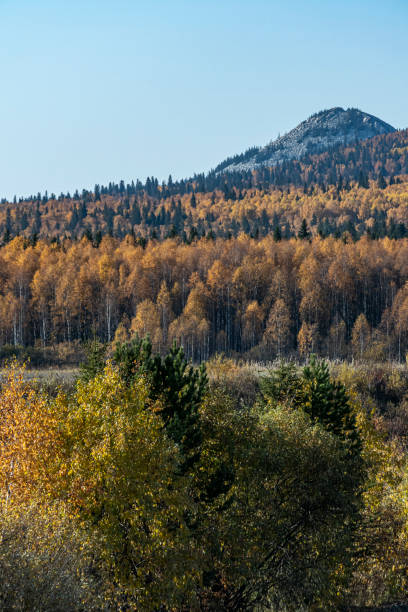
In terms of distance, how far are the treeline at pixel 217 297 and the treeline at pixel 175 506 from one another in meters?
62.4

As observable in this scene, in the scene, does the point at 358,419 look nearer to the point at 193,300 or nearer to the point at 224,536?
the point at 224,536

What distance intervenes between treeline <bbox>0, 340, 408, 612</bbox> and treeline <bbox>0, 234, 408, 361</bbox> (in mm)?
62385

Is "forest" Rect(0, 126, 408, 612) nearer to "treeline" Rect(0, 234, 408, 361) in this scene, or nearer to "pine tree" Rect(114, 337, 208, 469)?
"pine tree" Rect(114, 337, 208, 469)

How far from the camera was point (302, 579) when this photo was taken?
2517cm

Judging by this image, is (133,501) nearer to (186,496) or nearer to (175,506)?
(175,506)

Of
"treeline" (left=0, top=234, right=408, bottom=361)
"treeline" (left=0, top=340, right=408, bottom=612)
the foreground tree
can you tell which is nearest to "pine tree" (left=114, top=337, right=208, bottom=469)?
"treeline" (left=0, top=340, right=408, bottom=612)

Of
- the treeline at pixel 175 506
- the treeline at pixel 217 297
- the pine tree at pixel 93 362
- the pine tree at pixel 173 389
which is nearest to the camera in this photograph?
the treeline at pixel 175 506

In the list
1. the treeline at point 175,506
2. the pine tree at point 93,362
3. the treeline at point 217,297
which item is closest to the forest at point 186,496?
the treeline at point 175,506

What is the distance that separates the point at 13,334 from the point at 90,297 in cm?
1539

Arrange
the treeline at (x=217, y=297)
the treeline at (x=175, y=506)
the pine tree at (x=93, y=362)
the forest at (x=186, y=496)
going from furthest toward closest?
the treeline at (x=217, y=297)
the pine tree at (x=93, y=362)
the forest at (x=186, y=496)
the treeline at (x=175, y=506)

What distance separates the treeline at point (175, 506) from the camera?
17.5 metres

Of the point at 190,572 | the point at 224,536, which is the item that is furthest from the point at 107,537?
the point at 224,536

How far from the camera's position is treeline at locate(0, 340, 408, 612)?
17.5 meters

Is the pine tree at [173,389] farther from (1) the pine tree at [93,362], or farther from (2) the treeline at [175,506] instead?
(1) the pine tree at [93,362]
